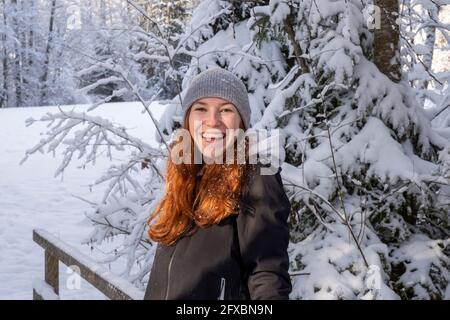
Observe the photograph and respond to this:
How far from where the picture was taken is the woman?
1581mm

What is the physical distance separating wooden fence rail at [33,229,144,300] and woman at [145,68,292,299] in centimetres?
63

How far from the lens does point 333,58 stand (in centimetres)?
383

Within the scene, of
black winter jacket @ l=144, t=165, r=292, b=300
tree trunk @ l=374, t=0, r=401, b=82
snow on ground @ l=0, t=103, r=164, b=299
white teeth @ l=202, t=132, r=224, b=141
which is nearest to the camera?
black winter jacket @ l=144, t=165, r=292, b=300

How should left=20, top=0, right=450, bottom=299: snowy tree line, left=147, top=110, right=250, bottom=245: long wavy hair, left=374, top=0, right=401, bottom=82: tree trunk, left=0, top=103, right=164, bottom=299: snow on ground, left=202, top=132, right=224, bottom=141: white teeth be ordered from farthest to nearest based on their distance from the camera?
left=0, top=103, right=164, bottom=299: snow on ground, left=374, top=0, right=401, bottom=82: tree trunk, left=20, top=0, right=450, bottom=299: snowy tree line, left=202, top=132, right=224, bottom=141: white teeth, left=147, top=110, right=250, bottom=245: long wavy hair

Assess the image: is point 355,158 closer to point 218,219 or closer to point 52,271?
point 218,219

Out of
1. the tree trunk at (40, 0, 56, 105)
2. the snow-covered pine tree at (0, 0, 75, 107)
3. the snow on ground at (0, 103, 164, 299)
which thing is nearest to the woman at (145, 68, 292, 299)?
the snow on ground at (0, 103, 164, 299)

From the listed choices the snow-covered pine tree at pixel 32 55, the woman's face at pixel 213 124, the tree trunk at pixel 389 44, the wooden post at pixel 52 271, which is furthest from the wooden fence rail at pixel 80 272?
the snow-covered pine tree at pixel 32 55

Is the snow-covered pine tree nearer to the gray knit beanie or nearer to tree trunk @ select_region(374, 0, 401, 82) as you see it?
tree trunk @ select_region(374, 0, 401, 82)

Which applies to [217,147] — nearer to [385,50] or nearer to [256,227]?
[256,227]

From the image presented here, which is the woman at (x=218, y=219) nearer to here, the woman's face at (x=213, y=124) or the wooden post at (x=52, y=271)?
the woman's face at (x=213, y=124)

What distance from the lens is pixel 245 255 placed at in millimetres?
1591

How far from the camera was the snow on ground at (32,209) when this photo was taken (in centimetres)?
723
